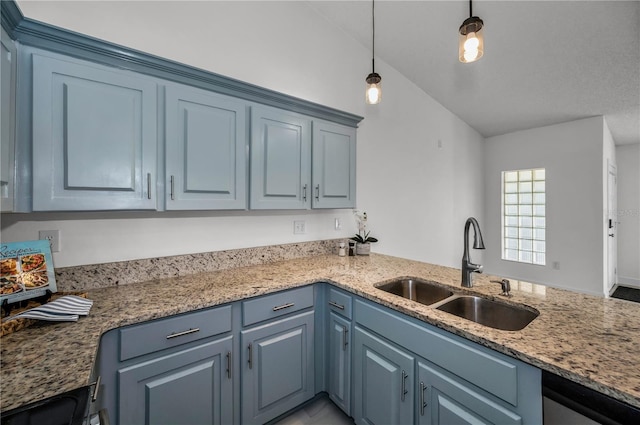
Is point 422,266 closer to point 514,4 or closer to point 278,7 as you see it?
point 514,4

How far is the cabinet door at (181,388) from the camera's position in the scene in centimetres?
118

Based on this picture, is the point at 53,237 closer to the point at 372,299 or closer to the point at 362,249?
the point at 372,299

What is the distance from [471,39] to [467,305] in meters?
1.35


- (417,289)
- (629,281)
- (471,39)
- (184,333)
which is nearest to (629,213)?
(629,281)

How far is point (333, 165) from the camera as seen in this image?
89.8 inches

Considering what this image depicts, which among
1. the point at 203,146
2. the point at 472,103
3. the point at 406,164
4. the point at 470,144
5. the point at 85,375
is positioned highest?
the point at 472,103

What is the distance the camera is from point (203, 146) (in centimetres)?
162

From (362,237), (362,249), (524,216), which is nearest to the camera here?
(362,249)

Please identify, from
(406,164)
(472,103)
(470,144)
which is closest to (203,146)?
(406,164)

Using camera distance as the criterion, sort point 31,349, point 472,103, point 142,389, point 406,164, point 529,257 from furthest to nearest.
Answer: point 529,257 → point 472,103 → point 406,164 → point 142,389 → point 31,349

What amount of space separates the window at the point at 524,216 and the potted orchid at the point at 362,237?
3.45m

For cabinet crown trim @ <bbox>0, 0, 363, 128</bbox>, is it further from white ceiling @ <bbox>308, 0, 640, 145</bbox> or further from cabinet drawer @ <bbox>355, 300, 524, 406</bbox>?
cabinet drawer @ <bbox>355, 300, 524, 406</bbox>

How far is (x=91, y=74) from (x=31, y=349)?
123 cm

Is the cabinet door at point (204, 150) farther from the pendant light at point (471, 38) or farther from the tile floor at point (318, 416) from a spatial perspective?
the tile floor at point (318, 416)
